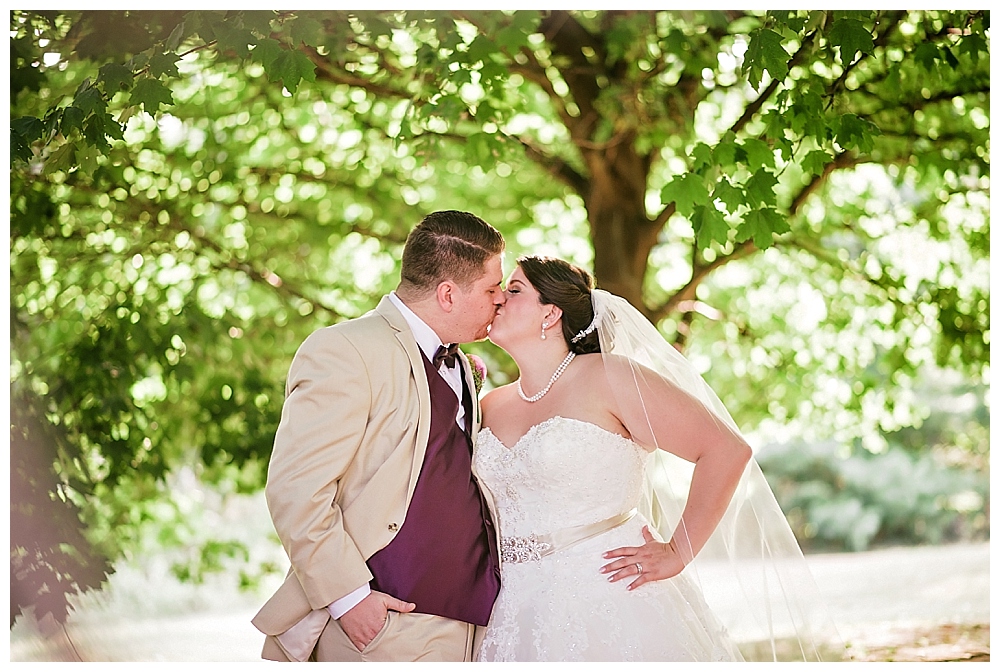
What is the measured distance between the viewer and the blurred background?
301 cm

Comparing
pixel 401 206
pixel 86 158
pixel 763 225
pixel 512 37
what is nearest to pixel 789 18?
pixel 763 225

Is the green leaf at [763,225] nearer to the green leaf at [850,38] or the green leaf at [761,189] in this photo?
the green leaf at [761,189]

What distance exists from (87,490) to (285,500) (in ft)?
7.90

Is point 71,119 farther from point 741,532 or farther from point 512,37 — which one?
point 741,532

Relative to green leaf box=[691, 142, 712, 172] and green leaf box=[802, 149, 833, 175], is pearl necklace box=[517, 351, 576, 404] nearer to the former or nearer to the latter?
green leaf box=[691, 142, 712, 172]

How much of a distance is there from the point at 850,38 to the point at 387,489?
1894mm

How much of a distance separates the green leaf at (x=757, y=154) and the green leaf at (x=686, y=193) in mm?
174

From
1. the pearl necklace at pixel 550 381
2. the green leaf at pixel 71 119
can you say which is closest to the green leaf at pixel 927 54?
the pearl necklace at pixel 550 381

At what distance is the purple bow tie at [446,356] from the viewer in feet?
9.09

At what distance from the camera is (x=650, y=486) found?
3211 millimetres

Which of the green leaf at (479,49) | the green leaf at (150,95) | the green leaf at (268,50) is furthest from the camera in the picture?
the green leaf at (479,49)
